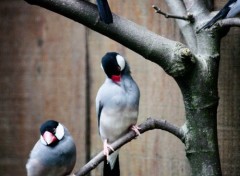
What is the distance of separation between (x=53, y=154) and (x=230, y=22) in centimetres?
68

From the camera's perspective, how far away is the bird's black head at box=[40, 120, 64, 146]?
1.84m

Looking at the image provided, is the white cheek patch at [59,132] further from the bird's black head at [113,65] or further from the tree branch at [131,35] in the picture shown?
the tree branch at [131,35]

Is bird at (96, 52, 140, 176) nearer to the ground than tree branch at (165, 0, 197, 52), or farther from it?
nearer to the ground

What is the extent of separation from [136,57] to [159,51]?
51cm

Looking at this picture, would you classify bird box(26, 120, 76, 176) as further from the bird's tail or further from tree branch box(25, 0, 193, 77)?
tree branch box(25, 0, 193, 77)

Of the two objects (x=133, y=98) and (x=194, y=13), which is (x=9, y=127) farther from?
(x=194, y=13)

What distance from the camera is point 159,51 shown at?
1.46 metres

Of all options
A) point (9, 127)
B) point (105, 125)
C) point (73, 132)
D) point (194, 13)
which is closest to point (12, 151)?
point (9, 127)

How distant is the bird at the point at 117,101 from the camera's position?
1.73 m

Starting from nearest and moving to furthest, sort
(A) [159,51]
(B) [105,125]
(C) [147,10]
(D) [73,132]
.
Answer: (A) [159,51]
(B) [105,125]
(C) [147,10]
(D) [73,132]

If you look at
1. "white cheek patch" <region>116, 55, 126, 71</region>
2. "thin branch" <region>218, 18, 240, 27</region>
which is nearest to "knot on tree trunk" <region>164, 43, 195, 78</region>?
"thin branch" <region>218, 18, 240, 27</region>

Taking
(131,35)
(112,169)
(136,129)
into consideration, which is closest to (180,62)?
(131,35)

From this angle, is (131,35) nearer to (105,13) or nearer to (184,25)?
(105,13)

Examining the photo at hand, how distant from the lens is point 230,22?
150 centimetres
